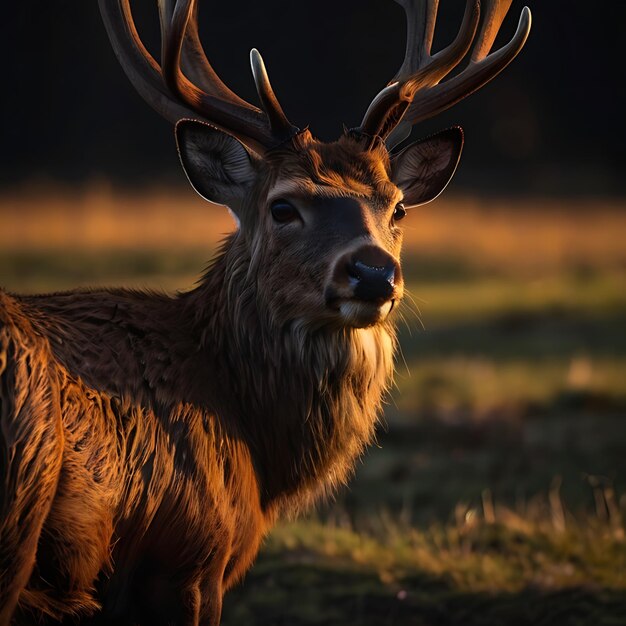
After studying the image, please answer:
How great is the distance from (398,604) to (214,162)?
226cm

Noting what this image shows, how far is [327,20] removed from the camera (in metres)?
20.5

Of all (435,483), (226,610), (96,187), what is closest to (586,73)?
(96,187)

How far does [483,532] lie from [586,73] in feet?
51.4

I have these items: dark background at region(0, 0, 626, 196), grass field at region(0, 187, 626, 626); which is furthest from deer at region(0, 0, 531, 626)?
dark background at region(0, 0, 626, 196)

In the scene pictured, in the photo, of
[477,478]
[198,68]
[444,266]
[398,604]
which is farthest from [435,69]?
[444,266]

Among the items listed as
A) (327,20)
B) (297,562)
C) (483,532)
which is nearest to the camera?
(297,562)

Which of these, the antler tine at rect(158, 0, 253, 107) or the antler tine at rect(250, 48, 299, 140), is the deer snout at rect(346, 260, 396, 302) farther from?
the antler tine at rect(158, 0, 253, 107)

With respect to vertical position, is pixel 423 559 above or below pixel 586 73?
below

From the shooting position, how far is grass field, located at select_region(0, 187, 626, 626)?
602 centimetres

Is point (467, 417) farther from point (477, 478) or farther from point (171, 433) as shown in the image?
point (171, 433)

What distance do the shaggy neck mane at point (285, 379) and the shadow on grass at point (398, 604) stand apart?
96cm

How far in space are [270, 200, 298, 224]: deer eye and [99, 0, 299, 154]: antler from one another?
0.34 m

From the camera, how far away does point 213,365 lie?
4922 mm

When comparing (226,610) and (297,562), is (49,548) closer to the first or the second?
(226,610)
